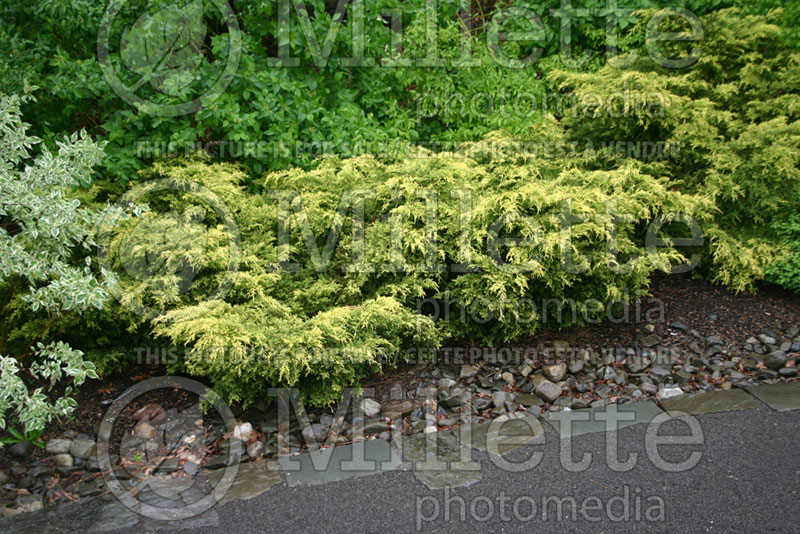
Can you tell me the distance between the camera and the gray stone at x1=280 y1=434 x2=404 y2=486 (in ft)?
9.04

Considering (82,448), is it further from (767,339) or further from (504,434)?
(767,339)

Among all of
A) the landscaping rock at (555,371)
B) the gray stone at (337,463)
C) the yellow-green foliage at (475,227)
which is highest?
the yellow-green foliage at (475,227)

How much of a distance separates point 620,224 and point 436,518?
84.9 inches

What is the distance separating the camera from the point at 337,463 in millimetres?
2852

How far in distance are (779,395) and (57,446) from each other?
12.3 ft

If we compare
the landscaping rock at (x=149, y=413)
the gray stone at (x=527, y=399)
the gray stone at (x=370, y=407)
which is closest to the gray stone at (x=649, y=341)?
the gray stone at (x=527, y=399)

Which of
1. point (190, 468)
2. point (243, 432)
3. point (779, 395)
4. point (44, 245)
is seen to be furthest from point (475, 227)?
point (44, 245)

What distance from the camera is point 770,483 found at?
8.29 ft

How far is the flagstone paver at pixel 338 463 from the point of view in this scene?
275cm

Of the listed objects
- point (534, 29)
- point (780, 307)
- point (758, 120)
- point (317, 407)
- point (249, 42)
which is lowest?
point (317, 407)

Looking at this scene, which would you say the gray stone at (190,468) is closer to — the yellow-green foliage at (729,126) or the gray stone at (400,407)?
the gray stone at (400,407)

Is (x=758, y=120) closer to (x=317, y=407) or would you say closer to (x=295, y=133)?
(x=295, y=133)

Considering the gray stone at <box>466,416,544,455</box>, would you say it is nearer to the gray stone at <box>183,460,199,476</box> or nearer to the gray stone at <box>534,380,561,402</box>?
the gray stone at <box>534,380,561,402</box>

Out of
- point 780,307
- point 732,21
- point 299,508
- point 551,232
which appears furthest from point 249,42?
point 780,307
